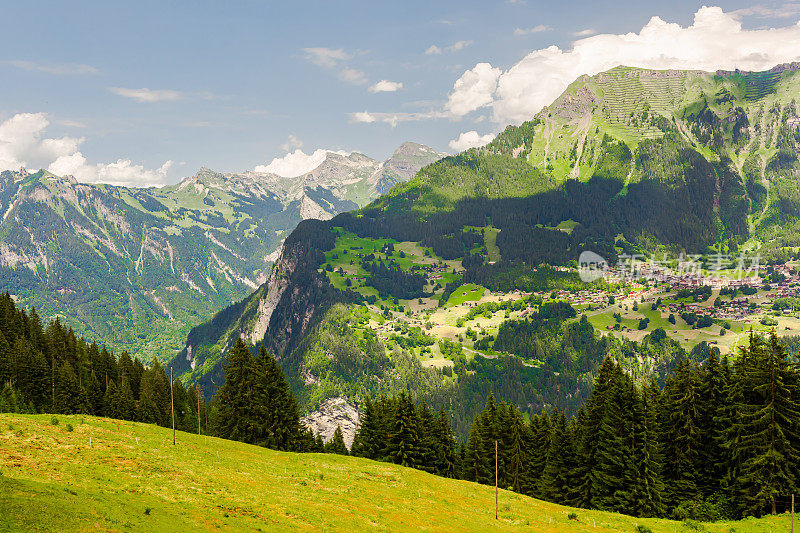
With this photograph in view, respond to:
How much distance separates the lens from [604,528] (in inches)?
1988

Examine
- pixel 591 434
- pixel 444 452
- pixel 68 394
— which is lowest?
pixel 444 452

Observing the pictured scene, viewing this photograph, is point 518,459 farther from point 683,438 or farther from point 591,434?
point 683,438

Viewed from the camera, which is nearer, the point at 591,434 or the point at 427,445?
the point at 591,434

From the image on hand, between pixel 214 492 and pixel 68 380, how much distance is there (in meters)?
90.3

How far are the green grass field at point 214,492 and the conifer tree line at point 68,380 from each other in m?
55.6

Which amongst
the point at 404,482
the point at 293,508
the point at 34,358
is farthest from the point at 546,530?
the point at 34,358

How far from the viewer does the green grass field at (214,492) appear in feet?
88.9

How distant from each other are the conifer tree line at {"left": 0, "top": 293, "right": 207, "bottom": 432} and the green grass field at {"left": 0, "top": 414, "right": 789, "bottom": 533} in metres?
55.6

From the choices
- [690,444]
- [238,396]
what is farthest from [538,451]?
[238,396]

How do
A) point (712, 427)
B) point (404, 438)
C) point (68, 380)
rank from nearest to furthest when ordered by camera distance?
point (712, 427)
point (404, 438)
point (68, 380)

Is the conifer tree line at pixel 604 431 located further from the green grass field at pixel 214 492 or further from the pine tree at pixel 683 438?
the green grass field at pixel 214 492

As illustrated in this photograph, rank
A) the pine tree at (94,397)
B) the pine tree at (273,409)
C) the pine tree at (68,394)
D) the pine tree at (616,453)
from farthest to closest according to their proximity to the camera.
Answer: the pine tree at (94,397) → the pine tree at (68,394) → the pine tree at (273,409) → the pine tree at (616,453)

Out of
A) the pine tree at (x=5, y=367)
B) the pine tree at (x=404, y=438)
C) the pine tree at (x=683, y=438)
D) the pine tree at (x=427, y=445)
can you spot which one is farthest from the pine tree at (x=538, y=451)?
the pine tree at (x=5, y=367)

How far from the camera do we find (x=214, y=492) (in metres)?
38.2
